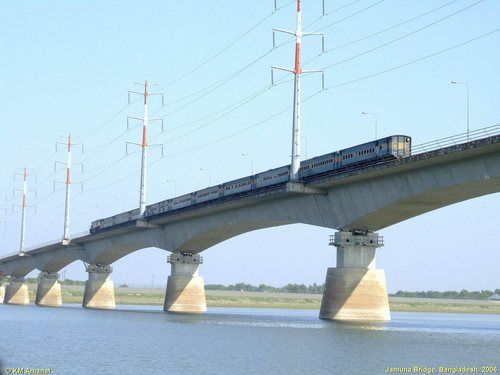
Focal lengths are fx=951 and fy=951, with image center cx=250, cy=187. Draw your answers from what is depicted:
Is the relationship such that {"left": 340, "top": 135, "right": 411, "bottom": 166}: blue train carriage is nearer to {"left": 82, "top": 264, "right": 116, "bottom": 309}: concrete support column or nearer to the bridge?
the bridge

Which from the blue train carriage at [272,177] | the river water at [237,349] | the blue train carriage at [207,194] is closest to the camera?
the river water at [237,349]

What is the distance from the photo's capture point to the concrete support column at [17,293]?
15650 cm

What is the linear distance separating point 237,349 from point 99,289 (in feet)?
258

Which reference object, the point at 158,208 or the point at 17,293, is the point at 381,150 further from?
the point at 17,293

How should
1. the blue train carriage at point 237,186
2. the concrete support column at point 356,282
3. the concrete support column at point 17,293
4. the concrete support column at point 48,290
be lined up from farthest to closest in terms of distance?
the concrete support column at point 17,293 < the concrete support column at point 48,290 < the blue train carriage at point 237,186 < the concrete support column at point 356,282

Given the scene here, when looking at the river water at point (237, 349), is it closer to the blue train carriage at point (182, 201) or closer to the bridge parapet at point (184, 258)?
the blue train carriage at point (182, 201)

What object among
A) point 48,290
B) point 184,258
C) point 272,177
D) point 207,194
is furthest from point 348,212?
point 48,290

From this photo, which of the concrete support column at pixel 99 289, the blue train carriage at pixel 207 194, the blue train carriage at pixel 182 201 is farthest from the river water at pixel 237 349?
the concrete support column at pixel 99 289

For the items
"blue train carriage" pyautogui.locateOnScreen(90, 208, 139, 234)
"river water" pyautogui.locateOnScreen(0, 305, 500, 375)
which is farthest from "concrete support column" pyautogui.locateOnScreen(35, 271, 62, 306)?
"river water" pyautogui.locateOnScreen(0, 305, 500, 375)

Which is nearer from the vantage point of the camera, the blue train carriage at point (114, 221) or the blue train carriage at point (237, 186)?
the blue train carriage at point (237, 186)

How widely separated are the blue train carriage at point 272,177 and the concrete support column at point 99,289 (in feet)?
161

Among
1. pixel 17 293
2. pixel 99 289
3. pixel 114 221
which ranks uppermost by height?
pixel 114 221

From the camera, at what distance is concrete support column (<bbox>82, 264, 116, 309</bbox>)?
121688mm

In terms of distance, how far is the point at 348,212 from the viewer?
2648 inches
